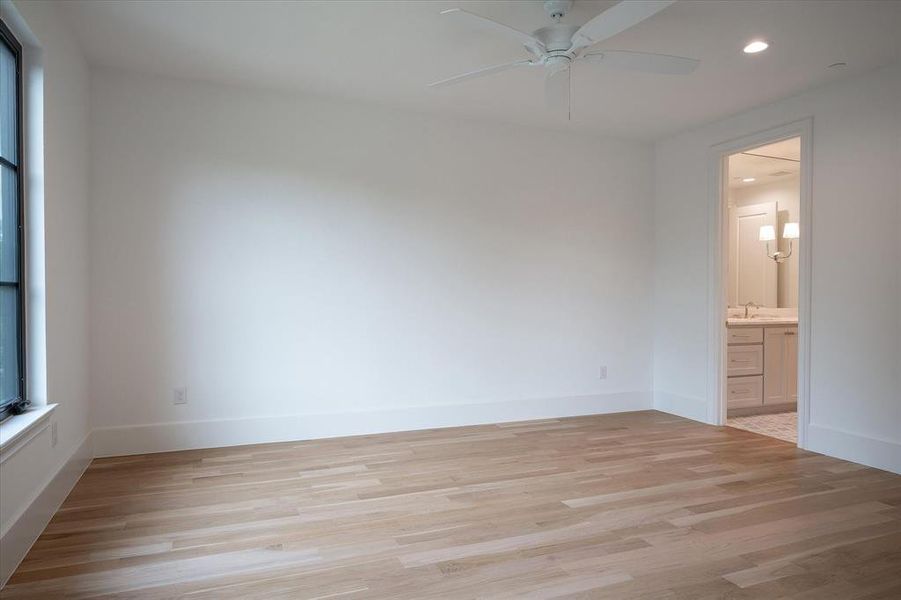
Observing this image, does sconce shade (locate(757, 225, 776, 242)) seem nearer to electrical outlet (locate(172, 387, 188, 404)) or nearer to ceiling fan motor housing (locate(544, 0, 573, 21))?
ceiling fan motor housing (locate(544, 0, 573, 21))

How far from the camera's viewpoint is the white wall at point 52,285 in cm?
234

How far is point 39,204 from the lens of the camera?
2670mm

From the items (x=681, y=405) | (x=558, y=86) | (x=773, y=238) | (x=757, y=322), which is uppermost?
(x=558, y=86)

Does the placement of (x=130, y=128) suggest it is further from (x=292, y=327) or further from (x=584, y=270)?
(x=584, y=270)

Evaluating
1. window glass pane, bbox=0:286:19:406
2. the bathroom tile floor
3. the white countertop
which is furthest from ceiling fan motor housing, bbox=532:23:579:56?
the bathroom tile floor

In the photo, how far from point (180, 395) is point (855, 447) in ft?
15.0

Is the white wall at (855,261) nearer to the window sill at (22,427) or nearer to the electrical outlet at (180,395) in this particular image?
the electrical outlet at (180,395)

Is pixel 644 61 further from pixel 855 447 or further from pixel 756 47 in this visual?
pixel 855 447

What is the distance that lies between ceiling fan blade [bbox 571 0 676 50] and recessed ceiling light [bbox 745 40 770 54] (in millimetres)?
1162

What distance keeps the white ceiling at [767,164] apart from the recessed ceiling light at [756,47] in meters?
1.88

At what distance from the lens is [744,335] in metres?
5.24

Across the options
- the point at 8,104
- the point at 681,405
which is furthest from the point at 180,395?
the point at 681,405

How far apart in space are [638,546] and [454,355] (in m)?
2.46

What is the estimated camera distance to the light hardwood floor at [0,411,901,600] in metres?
2.16
